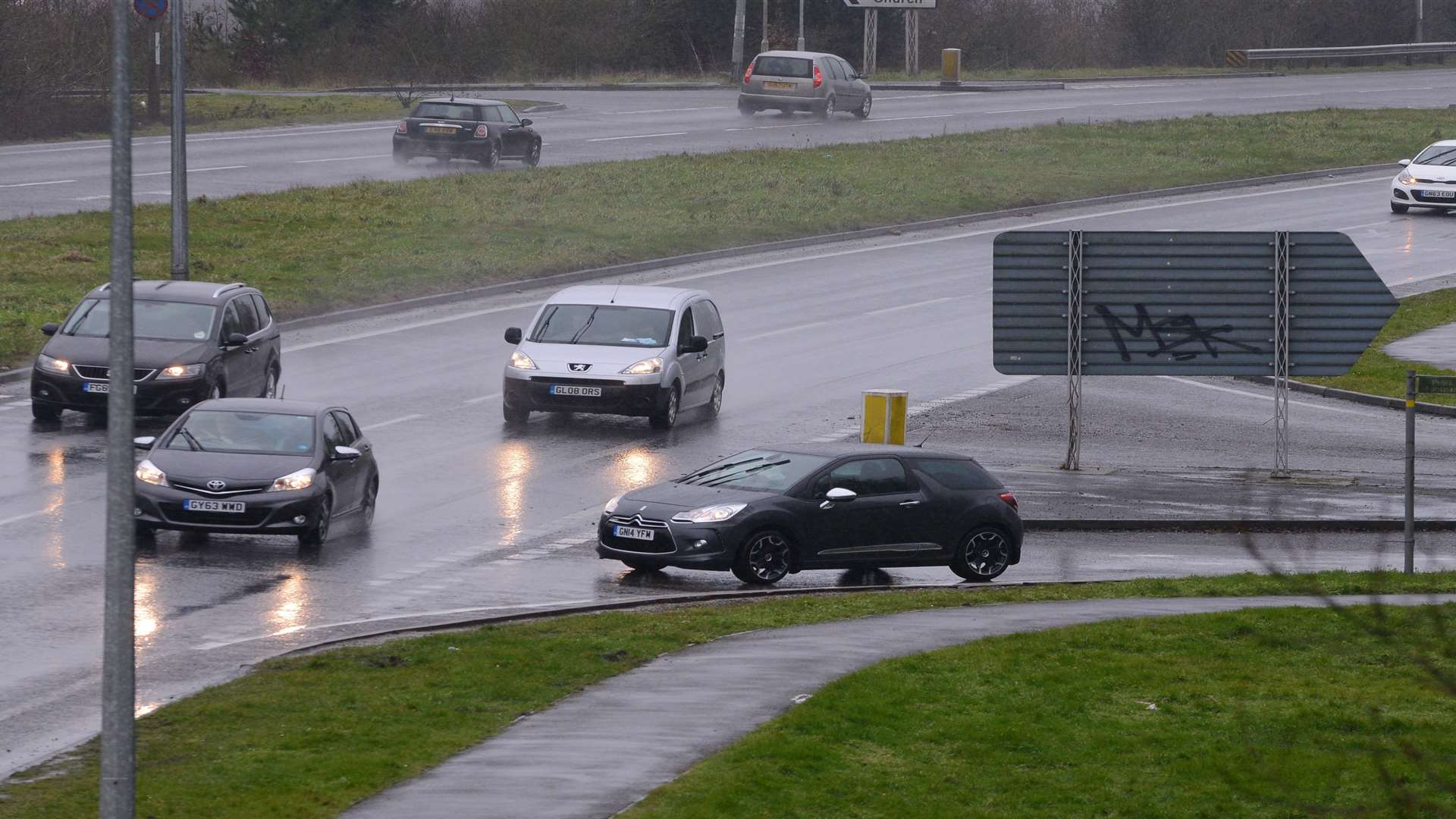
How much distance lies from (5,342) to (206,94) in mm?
38682

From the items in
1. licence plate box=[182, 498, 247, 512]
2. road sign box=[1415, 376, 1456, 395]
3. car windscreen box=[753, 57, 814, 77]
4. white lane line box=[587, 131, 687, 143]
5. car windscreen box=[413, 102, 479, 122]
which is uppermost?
car windscreen box=[753, 57, 814, 77]

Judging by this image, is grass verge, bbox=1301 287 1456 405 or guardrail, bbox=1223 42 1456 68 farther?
guardrail, bbox=1223 42 1456 68

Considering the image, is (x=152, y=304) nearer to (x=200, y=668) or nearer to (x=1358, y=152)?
(x=200, y=668)

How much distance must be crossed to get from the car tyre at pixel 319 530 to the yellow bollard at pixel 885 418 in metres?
6.89

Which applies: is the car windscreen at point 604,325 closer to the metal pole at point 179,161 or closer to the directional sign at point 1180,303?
the directional sign at point 1180,303

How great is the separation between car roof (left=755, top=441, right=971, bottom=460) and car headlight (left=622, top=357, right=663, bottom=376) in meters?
5.79

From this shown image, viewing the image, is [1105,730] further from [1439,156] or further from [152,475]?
[1439,156]

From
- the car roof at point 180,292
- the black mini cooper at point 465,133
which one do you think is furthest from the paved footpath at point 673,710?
the black mini cooper at point 465,133

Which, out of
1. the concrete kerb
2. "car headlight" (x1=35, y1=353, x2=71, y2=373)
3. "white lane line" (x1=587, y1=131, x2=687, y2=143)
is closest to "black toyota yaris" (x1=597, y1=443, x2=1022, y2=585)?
"car headlight" (x1=35, y1=353, x2=71, y2=373)

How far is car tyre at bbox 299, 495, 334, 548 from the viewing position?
17906mm

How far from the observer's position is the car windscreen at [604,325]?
25.4 m

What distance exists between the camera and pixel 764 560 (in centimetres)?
1770

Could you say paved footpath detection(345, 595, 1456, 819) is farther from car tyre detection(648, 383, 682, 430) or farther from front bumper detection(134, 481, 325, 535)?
car tyre detection(648, 383, 682, 430)

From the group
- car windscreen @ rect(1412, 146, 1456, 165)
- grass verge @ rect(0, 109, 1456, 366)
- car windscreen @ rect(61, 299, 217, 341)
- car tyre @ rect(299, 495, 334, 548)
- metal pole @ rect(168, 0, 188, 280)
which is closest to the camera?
car tyre @ rect(299, 495, 334, 548)
